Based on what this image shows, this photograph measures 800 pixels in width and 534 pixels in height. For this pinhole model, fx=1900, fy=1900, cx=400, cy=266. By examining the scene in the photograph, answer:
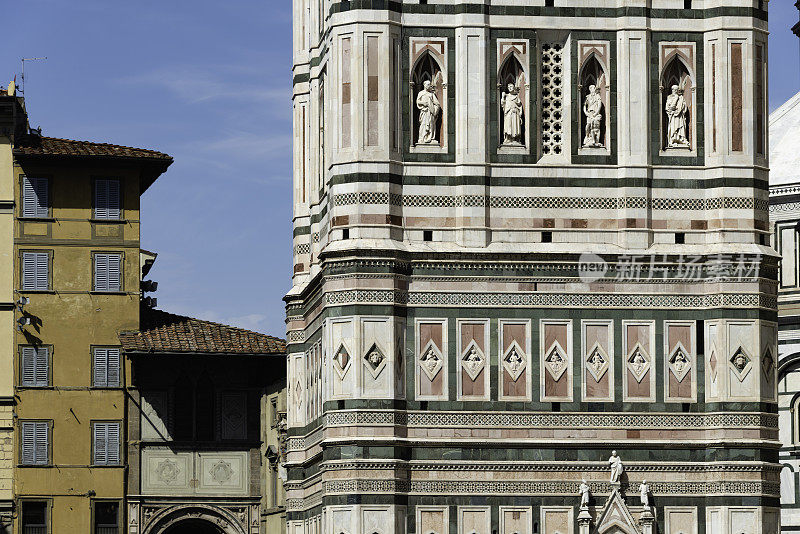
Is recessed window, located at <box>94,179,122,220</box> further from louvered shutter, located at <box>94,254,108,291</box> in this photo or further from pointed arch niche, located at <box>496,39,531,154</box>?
pointed arch niche, located at <box>496,39,531,154</box>

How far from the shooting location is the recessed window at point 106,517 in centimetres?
5575

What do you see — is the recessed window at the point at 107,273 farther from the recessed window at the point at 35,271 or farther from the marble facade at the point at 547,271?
the marble facade at the point at 547,271

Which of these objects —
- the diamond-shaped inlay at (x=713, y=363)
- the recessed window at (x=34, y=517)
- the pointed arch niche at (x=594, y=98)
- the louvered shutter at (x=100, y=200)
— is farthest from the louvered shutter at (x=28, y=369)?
the diamond-shaped inlay at (x=713, y=363)

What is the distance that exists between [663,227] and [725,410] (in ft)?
11.8

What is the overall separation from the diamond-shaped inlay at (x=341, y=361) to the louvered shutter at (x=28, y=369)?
77.6 ft

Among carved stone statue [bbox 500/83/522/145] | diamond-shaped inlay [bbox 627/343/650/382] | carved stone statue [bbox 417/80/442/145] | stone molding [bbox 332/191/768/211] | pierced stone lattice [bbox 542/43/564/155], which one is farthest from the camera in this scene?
pierced stone lattice [bbox 542/43/564/155]

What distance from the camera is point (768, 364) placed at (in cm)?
3512

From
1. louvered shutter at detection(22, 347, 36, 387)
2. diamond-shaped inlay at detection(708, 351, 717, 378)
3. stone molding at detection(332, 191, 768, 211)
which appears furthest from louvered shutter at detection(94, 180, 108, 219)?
diamond-shaped inlay at detection(708, 351, 717, 378)

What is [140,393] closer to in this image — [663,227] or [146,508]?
[146,508]

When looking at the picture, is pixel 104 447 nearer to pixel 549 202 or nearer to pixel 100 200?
pixel 100 200

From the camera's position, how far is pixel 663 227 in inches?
1400

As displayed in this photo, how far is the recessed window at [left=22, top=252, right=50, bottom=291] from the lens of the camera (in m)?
56.6

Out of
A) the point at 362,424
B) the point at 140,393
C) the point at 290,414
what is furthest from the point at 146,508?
the point at 362,424

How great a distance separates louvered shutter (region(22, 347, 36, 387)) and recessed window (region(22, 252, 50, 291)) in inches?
79.0
